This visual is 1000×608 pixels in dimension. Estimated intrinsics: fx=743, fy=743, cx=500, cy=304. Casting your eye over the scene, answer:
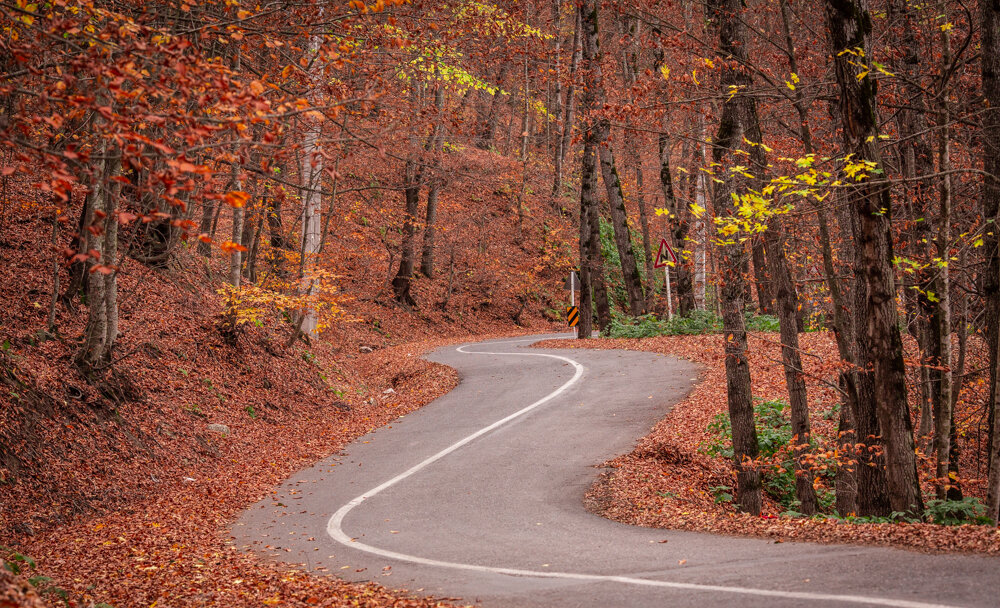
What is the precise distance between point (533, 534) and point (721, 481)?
4.76 m

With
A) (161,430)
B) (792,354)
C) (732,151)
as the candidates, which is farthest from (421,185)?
(792,354)

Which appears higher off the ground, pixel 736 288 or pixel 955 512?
pixel 736 288

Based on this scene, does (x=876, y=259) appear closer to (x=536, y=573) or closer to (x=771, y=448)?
(x=536, y=573)

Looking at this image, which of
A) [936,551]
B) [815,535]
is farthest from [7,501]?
[936,551]

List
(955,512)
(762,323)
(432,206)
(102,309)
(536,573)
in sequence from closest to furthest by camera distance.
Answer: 1. (536,573)
2. (955,512)
3. (102,309)
4. (762,323)
5. (432,206)

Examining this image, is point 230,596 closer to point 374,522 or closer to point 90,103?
point 374,522

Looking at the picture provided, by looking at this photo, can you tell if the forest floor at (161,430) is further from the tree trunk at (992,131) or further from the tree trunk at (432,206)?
the tree trunk at (432,206)

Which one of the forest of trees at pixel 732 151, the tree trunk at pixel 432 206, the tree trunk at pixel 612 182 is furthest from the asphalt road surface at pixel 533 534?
the tree trunk at pixel 432 206

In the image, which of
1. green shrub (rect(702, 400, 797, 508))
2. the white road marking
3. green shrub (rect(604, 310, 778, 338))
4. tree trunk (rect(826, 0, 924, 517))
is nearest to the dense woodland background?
tree trunk (rect(826, 0, 924, 517))

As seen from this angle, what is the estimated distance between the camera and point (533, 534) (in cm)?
857

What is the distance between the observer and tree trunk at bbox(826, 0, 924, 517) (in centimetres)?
810

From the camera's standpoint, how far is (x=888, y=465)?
8.41 meters

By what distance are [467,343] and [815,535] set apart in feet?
78.5

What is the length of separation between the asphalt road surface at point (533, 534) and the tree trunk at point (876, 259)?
2142mm
